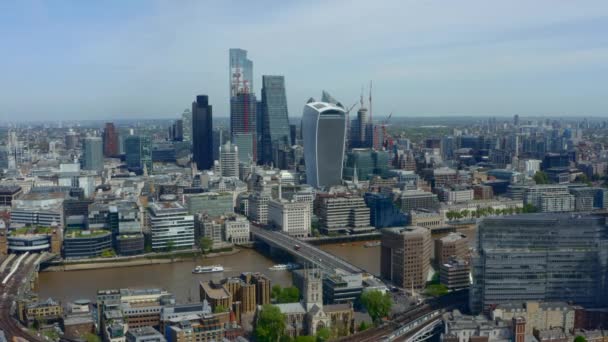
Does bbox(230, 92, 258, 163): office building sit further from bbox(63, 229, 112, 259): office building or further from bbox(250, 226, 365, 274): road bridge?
bbox(63, 229, 112, 259): office building

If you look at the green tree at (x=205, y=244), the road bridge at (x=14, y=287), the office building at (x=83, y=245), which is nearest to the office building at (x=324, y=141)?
the green tree at (x=205, y=244)

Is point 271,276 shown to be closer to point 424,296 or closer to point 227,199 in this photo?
point 424,296

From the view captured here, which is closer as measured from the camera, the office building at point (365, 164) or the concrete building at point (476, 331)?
the concrete building at point (476, 331)

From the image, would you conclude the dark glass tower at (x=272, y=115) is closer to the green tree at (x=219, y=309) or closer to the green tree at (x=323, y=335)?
the green tree at (x=219, y=309)

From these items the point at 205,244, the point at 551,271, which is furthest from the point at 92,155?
the point at 551,271

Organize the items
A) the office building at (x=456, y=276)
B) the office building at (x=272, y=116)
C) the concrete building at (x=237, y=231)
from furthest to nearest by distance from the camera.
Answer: the office building at (x=272, y=116) → the concrete building at (x=237, y=231) → the office building at (x=456, y=276)

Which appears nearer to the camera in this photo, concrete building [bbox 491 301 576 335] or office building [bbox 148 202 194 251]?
concrete building [bbox 491 301 576 335]

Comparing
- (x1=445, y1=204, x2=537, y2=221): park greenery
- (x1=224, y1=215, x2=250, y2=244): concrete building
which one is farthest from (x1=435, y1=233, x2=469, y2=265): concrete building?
(x1=445, y1=204, x2=537, y2=221): park greenery
